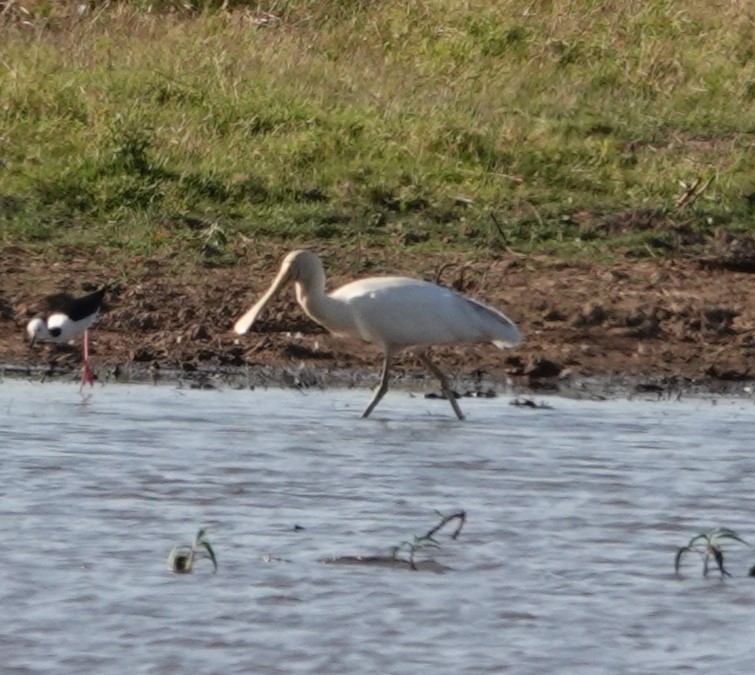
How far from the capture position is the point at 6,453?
7531 mm

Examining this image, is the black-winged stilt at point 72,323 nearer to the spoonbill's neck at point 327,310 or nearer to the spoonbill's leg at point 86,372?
the spoonbill's leg at point 86,372

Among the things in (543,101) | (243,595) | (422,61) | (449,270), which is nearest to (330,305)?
(449,270)

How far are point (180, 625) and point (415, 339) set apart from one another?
361 cm

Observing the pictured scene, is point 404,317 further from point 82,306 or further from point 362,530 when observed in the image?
point 362,530

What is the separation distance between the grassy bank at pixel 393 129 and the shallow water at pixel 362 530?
197cm

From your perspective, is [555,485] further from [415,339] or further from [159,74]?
[159,74]

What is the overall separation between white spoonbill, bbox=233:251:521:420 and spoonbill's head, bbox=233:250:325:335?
16 millimetres

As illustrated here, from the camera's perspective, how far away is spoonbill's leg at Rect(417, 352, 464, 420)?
8508 millimetres

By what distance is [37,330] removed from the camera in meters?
9.10

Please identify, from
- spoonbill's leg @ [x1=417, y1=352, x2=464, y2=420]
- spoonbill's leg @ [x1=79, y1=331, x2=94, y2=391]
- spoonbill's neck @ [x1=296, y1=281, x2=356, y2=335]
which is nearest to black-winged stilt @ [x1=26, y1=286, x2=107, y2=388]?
spoonbill's leg @ [x1=79, y1=331, x2=94, y2=391]

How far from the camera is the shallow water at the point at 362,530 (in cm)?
517

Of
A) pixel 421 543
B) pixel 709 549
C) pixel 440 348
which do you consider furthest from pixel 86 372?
pixel 709 549

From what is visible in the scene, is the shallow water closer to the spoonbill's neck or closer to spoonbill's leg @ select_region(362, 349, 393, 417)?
spoonbill's leg @ select_region(362, 349, 393, 417)

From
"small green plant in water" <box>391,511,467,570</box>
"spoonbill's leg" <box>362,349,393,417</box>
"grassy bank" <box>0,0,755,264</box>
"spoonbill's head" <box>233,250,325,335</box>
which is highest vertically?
"grassy bank" <box>0,0,755,264</box>
